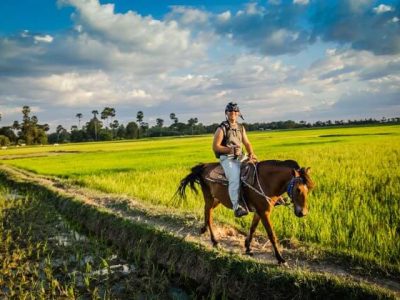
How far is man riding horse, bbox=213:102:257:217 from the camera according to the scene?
6609 mm

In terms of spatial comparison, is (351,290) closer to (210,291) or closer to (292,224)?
(210,291)

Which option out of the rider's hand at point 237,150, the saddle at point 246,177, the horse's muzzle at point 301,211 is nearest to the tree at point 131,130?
the saddle at point 246,177

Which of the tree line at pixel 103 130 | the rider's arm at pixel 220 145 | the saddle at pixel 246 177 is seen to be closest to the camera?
the saddle at pixel 246 177

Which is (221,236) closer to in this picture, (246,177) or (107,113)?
(246,177)

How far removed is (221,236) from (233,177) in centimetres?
190

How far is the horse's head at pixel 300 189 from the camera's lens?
212 inches

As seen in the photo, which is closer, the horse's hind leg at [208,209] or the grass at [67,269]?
the grass at [67,269]

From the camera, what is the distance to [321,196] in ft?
34.3

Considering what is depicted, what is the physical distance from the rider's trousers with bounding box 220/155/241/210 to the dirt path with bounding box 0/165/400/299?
964 mm

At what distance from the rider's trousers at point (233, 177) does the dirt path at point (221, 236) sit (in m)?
0.96

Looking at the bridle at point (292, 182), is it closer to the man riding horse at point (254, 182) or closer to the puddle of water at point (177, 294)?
the man riding horse at point (254, 182)

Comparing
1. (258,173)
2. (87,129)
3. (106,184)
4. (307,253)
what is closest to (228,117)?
(258,173)

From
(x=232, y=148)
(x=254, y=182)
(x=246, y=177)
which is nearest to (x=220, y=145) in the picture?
(x=232, y=148)

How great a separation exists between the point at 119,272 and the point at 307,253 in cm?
330
